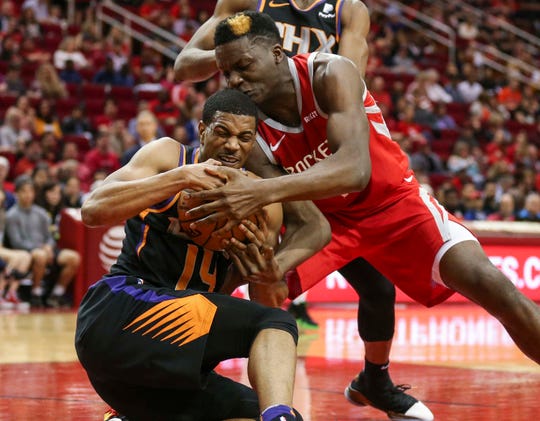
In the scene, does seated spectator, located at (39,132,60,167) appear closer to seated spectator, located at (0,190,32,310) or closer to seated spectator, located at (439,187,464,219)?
seated spectator, located at (0,190,32,310)

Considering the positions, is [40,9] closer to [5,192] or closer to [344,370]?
[5,192]

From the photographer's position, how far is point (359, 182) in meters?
3.85

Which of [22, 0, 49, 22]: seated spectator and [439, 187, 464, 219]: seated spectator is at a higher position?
[22, 0, 49, 22]: seated spectator

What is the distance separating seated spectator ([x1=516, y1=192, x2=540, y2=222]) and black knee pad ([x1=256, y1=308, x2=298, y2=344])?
999cm

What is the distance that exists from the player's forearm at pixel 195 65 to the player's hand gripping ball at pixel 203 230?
122 cm

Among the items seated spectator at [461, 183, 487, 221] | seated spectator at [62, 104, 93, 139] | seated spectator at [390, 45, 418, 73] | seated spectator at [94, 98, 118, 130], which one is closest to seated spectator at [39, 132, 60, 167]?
seated spectator at [62, 104, 93, 139]

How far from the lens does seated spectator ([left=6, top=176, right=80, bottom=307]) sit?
32.9 ft

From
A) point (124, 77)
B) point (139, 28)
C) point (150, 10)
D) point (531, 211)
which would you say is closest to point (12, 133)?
point (124, 77)

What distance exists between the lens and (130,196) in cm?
351

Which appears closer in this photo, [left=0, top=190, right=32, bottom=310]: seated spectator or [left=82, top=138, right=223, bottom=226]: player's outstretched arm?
[left=82, top=138, right=223, bottom=226]: player's outstretched arm

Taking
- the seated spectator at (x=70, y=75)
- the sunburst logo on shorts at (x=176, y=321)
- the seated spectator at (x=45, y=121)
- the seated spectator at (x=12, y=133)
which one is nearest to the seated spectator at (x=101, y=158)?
the seated spectator at (x=12, y=133)

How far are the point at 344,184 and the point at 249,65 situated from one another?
0.66m

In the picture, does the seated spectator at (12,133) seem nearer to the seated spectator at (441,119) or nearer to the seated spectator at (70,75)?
the seated spectator at (70,75)

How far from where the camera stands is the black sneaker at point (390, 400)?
477cm
